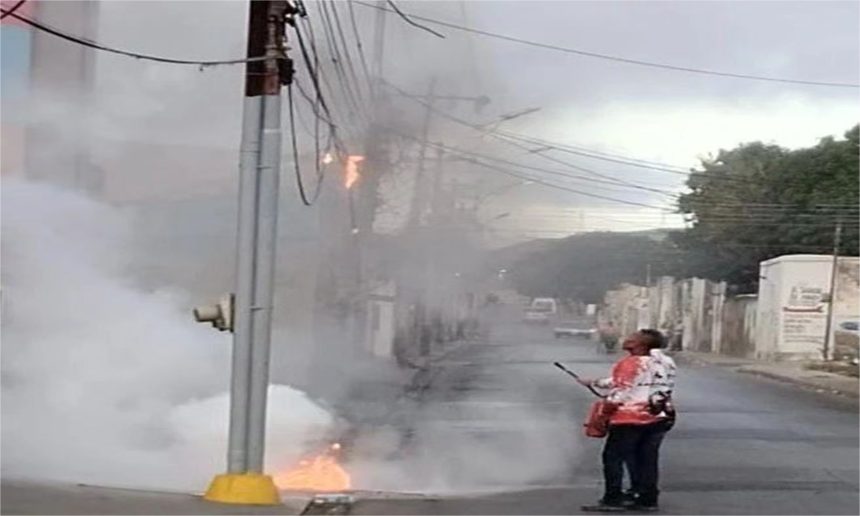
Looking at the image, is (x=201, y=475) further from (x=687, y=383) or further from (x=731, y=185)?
(x=731, y=185)

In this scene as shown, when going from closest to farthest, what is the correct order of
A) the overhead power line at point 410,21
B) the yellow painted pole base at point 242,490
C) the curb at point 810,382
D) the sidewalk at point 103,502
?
the sidewalk at point 103,502, the yellow painted pole base at point 242,490, the overhead power line at point 410,21, the curb at point 810,382

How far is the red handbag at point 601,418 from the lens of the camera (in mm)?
9695

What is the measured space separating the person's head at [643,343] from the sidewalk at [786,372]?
703 inches

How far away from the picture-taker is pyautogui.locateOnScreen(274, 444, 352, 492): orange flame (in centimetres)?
1084

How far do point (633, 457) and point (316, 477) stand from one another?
9.53 feet

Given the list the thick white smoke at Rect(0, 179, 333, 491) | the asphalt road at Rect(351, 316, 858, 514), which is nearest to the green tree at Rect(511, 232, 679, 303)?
the asphalt road at Rect(351, 316, 858, 514)

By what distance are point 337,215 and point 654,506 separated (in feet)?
48.2

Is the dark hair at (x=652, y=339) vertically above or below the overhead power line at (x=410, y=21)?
below

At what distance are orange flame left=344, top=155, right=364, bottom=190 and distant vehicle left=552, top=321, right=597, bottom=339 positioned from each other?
19689 mm

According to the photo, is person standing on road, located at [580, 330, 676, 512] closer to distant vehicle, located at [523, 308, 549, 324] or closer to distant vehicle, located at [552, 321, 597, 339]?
distant vehicle, located at [523, 308, 549, 324]

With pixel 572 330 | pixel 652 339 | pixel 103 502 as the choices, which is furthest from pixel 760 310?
pixel 103 502

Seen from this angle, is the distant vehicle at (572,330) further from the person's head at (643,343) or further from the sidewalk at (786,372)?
the person's head at (643,343)

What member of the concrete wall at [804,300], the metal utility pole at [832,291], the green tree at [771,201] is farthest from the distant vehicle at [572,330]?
the metal utility pole at [832,291]

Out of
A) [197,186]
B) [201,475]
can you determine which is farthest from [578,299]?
[201,475]
